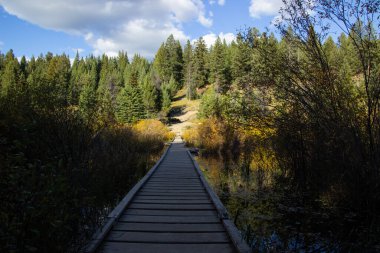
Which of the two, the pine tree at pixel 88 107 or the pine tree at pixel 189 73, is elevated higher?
the pine tree at pixel 189 73

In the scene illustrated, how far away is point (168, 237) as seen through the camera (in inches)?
167

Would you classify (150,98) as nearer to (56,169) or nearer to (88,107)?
(88,107)

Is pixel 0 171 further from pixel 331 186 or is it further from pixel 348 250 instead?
pixel 331 186

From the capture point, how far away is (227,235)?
430 centimetres

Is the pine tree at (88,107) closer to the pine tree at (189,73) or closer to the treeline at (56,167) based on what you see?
the treeline at (56,167)

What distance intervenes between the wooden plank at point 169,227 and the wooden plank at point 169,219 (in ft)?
0.46

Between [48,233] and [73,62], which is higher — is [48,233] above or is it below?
below

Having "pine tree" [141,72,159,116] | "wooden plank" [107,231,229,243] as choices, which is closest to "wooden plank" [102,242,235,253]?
"wooden plank" [107,231,229,243]

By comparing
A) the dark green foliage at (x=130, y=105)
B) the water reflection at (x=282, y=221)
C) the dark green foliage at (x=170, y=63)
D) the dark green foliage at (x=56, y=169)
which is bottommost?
the water reflection at (x=282, y=221)

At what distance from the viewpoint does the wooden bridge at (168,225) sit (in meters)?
3.88

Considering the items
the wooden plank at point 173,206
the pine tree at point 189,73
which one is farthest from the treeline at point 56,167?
the pine tree at point 189,73

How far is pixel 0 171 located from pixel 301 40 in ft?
18.5

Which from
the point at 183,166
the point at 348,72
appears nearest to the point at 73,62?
the point at 183,166

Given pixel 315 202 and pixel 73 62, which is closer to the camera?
pixel 315 202
